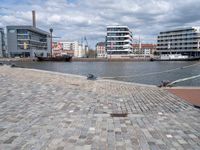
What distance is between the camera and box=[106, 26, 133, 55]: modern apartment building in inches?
5394

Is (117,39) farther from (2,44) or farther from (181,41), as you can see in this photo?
(2,44)

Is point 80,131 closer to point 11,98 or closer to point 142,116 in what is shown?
point 142,116

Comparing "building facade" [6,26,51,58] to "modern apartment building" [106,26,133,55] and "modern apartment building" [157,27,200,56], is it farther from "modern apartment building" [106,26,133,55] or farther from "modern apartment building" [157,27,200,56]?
"modern apartment building" [157,27,200,56]

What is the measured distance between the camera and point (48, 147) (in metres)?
4.39

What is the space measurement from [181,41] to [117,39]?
3574cm

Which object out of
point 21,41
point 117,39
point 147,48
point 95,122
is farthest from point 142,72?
point 147,48

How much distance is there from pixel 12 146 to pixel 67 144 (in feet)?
3.10

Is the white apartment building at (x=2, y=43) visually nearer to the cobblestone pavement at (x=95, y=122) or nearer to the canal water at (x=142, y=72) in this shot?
the canal water at (x=142, y=72)

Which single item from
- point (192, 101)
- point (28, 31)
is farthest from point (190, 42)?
point (192, 101)

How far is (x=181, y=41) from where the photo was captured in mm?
140750

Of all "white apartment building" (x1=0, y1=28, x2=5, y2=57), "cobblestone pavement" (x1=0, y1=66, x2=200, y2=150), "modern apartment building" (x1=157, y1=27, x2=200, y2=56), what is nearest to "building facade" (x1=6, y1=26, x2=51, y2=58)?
"white apartment building" (x1=0, y1=28, x2=5, y2=57)

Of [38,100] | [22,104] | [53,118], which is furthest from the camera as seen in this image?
[38,100]

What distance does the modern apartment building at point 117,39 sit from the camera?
449ft

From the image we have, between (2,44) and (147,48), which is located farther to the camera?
(147,48)
